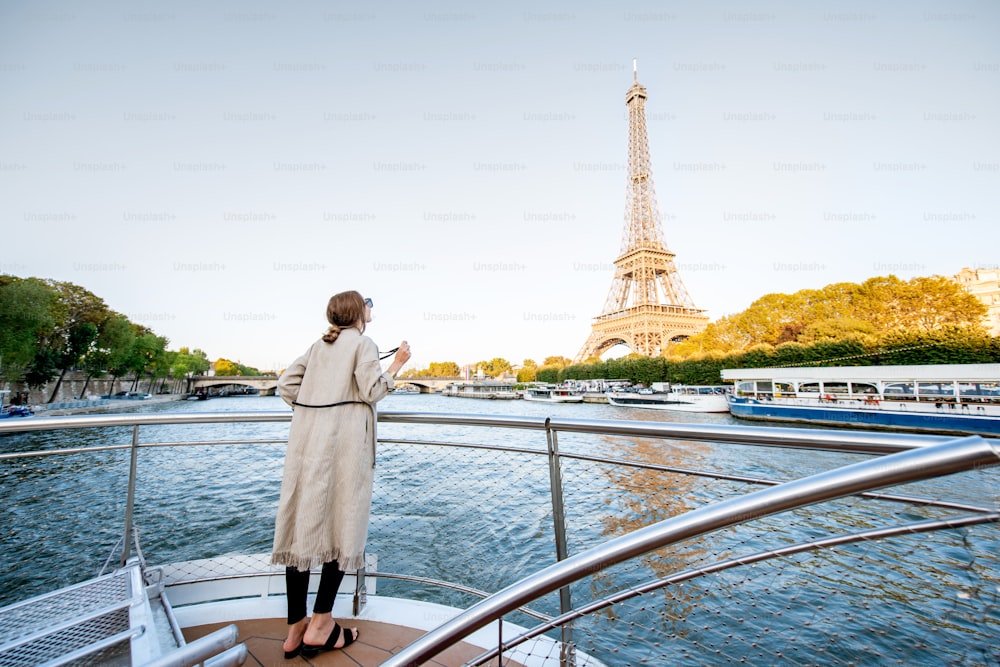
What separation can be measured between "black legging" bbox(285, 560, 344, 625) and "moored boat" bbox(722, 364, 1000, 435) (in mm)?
17430

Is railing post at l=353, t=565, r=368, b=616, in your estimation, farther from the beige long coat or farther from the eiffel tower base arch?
the eiffel tower base arch

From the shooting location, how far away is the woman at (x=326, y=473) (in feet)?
6.30

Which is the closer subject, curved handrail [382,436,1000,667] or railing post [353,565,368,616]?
curved handrail [382,436,1000,667]

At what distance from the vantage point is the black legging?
2.03 m

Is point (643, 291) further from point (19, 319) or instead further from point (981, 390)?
point (19, 319)

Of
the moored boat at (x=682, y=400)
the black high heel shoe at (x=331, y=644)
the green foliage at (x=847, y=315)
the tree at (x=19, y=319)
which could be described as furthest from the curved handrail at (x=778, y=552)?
the tree at (x=19, y=319)

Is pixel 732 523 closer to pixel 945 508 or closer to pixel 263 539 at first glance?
pixel 945 508

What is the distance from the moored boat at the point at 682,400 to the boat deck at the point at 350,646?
3056 centimetres

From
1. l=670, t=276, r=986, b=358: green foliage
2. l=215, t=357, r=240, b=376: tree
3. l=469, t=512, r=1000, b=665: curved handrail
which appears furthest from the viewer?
l=215, t=357, r=240, b=376: tree

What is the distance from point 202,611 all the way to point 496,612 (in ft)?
7.27

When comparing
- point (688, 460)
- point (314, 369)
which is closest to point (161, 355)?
point (688, 460)

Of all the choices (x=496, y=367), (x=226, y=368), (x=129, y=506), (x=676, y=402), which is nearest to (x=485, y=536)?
(x=129, y=506)

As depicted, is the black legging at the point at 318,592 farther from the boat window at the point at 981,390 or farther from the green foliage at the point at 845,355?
the green foliage at the point at 845,355

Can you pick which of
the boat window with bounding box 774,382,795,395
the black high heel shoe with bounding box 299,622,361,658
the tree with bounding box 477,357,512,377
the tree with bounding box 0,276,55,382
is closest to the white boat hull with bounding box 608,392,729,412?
the boat window with bounding box 774,382,795,395
